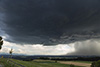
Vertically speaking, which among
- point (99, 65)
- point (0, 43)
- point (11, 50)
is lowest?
point (99, 65)

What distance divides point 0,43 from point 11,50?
679 inches

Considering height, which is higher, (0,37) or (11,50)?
(0,37)

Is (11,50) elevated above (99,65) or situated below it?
above

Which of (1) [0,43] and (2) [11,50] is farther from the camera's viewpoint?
(1) [0,43]

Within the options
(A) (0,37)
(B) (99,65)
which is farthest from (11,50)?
(B) (99,65)

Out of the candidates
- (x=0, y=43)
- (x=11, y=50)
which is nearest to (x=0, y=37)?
(x=0, y=43)

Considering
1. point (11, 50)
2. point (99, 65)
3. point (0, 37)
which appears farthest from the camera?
point (99, 65)

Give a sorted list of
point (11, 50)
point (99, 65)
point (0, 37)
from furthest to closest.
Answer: point (99, 65) < point (0, 37) < point (11, 50)

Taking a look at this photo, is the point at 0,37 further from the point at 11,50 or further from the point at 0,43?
the point at 11,50

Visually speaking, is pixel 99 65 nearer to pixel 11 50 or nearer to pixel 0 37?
pixel 11 50

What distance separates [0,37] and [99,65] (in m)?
70.3

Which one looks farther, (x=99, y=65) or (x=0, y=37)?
(x=99, y=65)

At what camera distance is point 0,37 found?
56812 millimetres

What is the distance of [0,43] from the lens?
58.0 metres
